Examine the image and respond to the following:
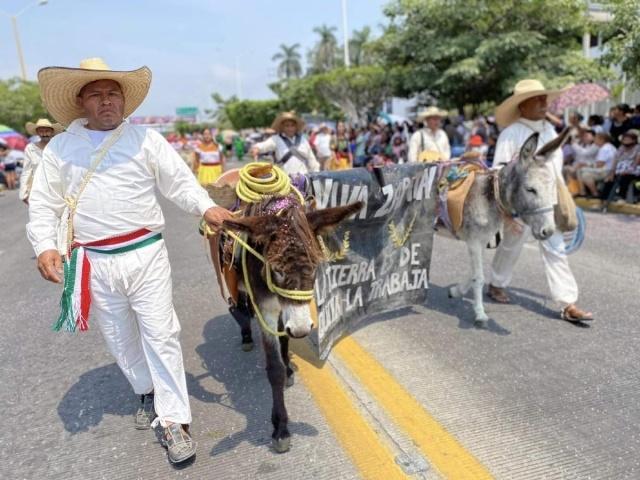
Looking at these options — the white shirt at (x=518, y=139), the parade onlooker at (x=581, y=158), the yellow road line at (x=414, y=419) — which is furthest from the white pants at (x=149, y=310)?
the parade onlooker at (x=581, y=158)

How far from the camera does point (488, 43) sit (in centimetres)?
1556

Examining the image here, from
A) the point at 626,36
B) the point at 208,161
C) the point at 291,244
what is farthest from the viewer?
the point at 208,161

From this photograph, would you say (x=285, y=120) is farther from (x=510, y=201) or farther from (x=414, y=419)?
(x=414, y=419)

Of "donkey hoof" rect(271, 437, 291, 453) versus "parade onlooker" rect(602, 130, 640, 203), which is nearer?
"donkey hoof" rect(271, 437, 291, 453)

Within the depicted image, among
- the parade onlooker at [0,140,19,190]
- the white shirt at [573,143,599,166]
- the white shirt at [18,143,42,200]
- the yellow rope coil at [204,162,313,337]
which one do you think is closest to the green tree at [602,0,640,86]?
the white shirt at [573,143,599,166]

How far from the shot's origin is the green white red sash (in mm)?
2875

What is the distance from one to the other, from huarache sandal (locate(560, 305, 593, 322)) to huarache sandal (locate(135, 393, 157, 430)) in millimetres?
3610

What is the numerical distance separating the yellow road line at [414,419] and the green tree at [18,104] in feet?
130

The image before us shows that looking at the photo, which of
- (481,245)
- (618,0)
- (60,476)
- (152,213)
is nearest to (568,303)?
(481,245)

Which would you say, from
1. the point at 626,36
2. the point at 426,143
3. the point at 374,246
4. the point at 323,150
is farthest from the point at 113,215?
the point at 323,150

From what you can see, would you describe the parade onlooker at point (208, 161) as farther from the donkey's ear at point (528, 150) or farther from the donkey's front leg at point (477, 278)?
the donkey's ear at point (528, 150)

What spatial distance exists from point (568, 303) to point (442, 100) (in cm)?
1610

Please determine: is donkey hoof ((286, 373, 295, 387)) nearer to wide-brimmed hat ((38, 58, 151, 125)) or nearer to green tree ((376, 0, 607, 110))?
wide-brimmed hat ((38, 58, 151, 125))

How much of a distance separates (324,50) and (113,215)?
72.8 m
